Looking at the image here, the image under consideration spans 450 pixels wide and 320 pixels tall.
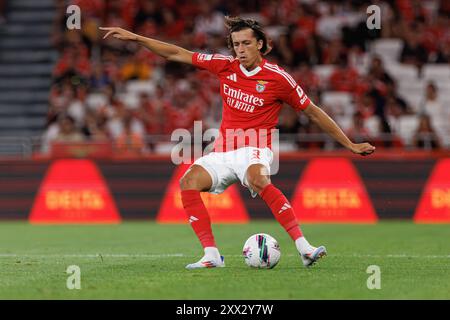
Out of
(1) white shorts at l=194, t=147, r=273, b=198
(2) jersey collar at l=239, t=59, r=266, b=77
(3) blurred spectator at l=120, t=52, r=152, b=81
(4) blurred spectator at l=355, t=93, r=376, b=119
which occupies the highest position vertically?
(3) blurred spectator at l=120, t=52, r=152, b=81

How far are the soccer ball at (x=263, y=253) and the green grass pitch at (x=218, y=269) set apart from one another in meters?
0.09

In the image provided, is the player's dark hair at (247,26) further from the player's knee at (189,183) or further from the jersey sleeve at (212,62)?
the player's knee at (189,183)

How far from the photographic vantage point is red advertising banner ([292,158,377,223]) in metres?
18.4

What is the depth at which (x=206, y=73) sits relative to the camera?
75.9 ft

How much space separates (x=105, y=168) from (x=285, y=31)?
6.11 m

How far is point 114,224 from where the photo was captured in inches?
729

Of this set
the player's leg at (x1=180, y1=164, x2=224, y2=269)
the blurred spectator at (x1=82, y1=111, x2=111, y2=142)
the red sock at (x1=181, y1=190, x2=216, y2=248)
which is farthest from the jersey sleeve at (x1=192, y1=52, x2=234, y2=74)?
the blurred spectator at (x1=82, y1=111, x2=111, y2=142)

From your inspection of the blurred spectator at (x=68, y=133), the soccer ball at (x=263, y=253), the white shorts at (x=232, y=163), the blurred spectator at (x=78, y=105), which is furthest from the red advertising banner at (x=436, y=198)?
the soccer ball at (x=263, y=253)

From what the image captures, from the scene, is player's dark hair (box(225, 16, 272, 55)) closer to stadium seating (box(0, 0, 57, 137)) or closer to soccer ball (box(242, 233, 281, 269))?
soccer ball (box(242, 233, 281, 269))

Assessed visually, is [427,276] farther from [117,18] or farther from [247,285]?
[117,18]

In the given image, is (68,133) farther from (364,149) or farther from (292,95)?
(364,149)

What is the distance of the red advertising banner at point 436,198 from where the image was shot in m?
18.2

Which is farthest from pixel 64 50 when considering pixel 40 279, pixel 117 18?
pixel 40 279

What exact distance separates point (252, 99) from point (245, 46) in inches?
21.5
